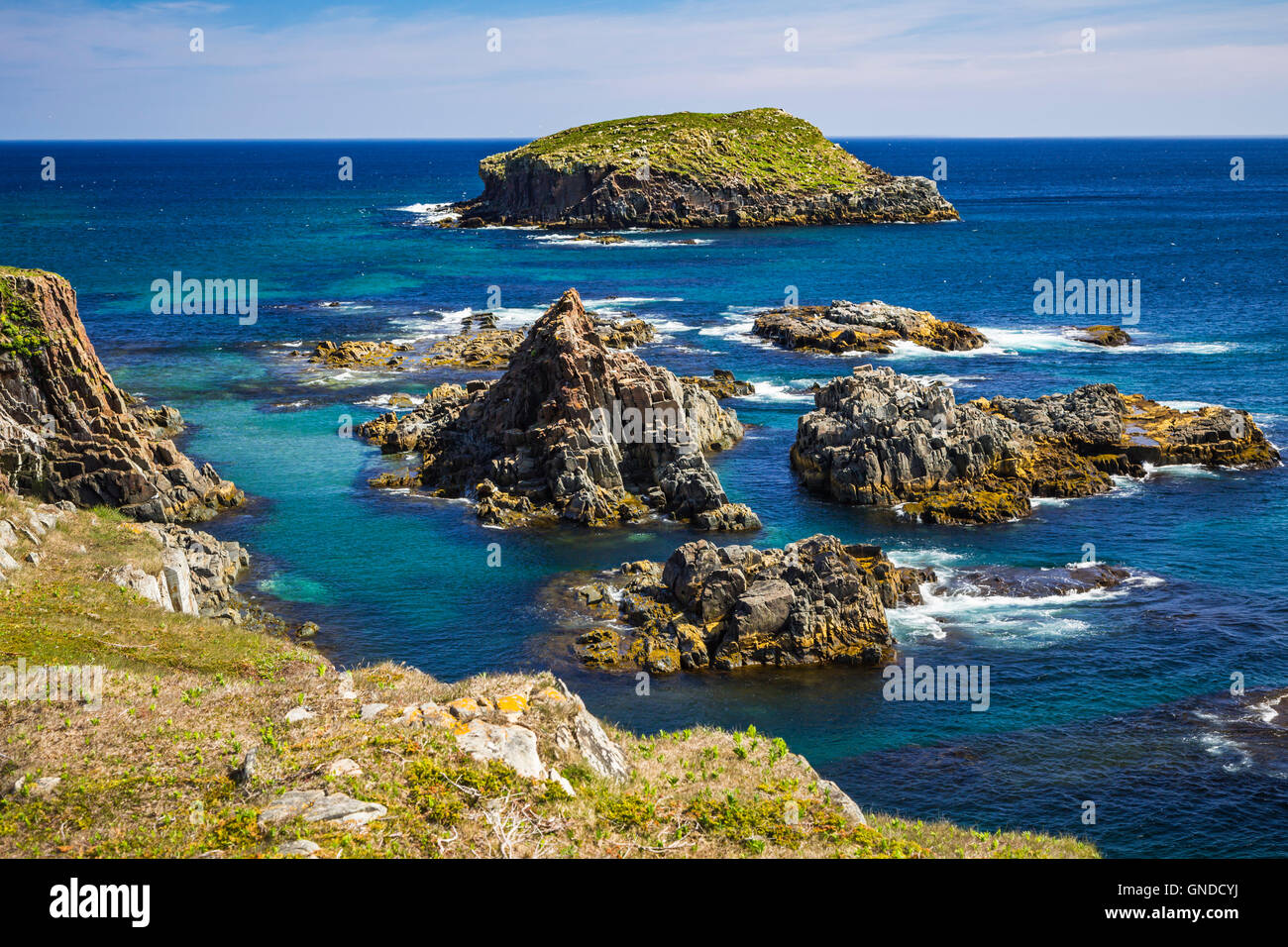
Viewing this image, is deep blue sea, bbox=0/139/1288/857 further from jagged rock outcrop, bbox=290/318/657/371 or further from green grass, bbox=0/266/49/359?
green grass, bbox=0/266/49/359

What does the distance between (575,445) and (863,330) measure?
53.9 metres

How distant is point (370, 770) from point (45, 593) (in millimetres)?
18613

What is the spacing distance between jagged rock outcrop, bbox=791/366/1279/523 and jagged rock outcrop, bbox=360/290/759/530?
8.95 metres

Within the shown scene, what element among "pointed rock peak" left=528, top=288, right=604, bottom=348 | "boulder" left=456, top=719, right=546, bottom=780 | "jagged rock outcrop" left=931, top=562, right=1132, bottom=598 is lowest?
"jagged rock outcrop" left=931, top=562, right=1132, bottom=598

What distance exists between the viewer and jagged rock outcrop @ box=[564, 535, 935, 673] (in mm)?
46781

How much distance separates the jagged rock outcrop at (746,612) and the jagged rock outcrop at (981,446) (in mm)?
15323

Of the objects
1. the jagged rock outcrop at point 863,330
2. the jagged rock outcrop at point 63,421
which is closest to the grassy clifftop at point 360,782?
the jagged rock outcrop at point 63,421

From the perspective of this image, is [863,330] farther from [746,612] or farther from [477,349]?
[746,612]

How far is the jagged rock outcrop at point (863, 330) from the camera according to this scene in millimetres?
108688

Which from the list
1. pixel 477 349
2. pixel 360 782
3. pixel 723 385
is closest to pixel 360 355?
pixel 477 349

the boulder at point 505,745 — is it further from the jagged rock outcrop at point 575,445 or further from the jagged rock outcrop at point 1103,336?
the jagged rock outcrop at point 1103,336

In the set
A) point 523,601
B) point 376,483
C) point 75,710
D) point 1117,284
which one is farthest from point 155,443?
point 1117,284

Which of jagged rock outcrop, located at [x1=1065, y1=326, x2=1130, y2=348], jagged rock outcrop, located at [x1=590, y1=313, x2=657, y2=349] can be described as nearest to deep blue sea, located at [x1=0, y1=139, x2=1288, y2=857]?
jagged rock outcrop, located at [x1=1065, y1=326, x2=1130, y2=348]

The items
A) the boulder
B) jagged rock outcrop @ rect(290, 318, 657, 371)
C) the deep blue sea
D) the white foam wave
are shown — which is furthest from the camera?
jagged rock outcrop @ rect(290, 318, 657, 371)
